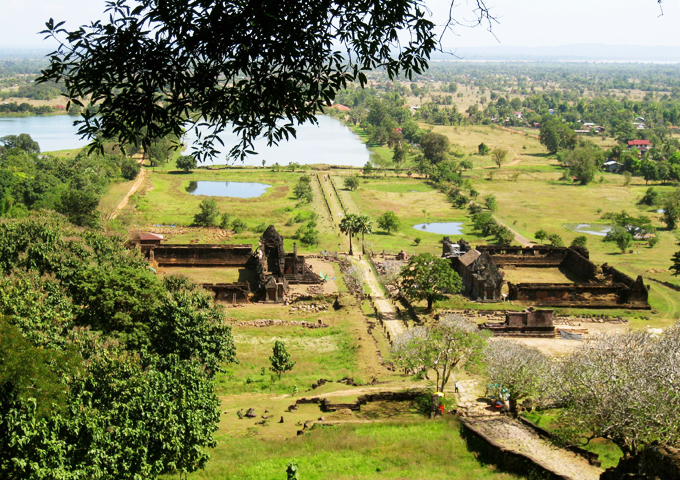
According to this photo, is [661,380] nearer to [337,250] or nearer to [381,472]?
[381,472]

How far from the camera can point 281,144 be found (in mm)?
123312

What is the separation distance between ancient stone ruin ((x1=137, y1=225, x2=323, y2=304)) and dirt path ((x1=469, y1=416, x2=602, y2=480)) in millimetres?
20226

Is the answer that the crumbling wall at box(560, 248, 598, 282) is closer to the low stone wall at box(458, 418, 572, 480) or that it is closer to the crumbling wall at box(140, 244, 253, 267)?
the crumbling wall at box(140, 244, 253, 267)

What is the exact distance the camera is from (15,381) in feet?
46.8

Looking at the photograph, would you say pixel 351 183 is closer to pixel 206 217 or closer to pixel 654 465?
pixel 206 217

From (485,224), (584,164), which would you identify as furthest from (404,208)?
(584,164)

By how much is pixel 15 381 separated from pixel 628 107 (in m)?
168

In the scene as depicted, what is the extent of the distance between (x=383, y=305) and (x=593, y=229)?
28.8m

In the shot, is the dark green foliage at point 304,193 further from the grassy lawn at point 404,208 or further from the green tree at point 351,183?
the green tree at point 351,183

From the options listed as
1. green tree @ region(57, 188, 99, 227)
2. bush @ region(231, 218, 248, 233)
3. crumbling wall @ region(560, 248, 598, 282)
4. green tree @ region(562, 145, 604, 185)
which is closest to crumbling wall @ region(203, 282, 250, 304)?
green tree @ region(57, 188, 99, 227)

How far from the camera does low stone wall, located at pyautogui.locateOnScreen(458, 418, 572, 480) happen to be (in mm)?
14625

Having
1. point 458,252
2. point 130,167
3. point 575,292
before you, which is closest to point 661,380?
point 575,292

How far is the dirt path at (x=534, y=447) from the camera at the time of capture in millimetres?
14797

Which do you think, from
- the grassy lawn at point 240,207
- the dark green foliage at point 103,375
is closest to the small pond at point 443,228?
the grassy lawn at point 240,207
